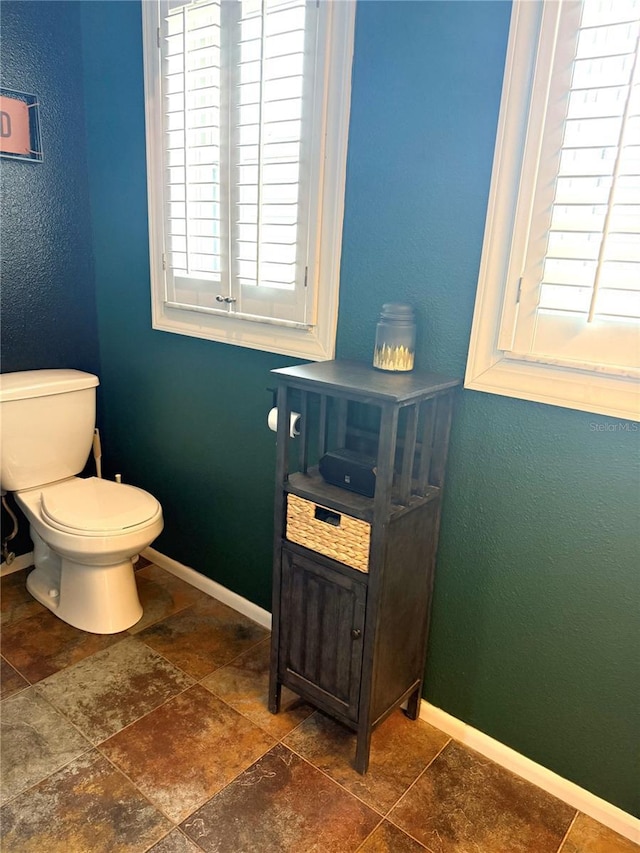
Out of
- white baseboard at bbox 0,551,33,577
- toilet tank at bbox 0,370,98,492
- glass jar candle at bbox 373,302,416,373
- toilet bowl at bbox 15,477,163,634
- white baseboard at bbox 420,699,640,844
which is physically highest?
glass jar candle at bbox 373,302,416,373

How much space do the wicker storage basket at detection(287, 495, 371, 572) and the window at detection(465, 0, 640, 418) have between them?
52 cm

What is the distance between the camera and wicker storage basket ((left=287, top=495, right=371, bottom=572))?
4.87ft

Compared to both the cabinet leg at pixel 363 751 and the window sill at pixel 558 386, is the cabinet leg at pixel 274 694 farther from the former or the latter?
the window sill at pixel 558 386

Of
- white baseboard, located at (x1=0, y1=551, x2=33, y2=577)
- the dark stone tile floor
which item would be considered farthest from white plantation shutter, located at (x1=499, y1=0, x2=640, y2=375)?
white baseboard, located at (x1=0, y1=551, x2=33, y2=577)

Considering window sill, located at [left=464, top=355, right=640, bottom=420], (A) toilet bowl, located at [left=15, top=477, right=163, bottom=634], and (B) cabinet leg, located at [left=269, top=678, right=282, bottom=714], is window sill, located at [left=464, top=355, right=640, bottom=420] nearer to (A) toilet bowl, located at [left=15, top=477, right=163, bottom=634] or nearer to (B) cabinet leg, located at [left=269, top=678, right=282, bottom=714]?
(B) cabinet leg, located at [left=269, top=678, right=282, bottom=714]

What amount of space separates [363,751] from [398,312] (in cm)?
119

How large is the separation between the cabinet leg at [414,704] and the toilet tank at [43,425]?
1.58 metres

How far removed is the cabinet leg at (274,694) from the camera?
1.81 m

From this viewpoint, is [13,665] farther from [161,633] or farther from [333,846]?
[333,846]

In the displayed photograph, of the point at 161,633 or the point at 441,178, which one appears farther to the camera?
the point at 161,633

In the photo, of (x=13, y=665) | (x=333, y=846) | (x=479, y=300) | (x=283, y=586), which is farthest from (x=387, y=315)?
(x=13, y=665)

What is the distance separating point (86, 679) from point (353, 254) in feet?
Answer: 5.29

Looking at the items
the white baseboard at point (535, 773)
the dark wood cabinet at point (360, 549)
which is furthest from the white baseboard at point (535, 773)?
the dark wood cabinet at point (360, 549)

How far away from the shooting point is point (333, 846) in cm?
144
